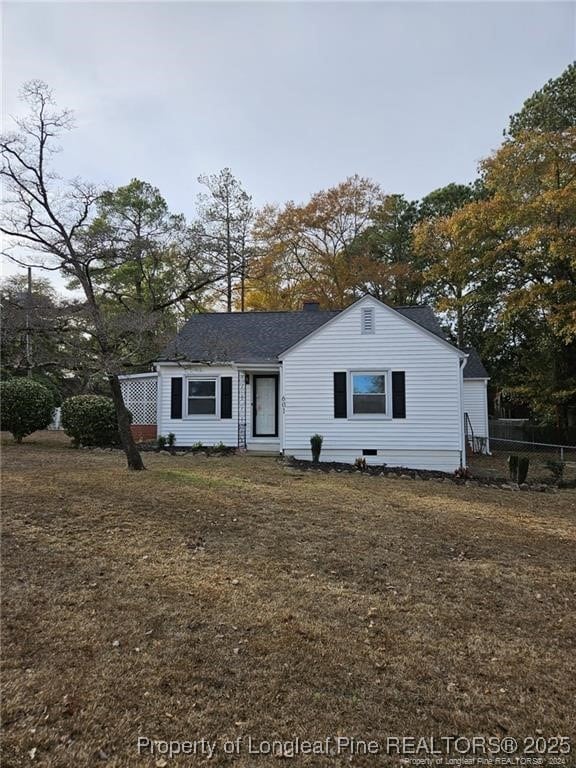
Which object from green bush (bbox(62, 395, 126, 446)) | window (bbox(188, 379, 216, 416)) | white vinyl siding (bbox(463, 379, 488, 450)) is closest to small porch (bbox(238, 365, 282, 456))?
window (bbox(188, 379, 216, 416))

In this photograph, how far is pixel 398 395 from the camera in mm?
12117

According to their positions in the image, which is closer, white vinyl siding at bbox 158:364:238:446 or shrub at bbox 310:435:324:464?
shrub at bbox 310:435:324:464

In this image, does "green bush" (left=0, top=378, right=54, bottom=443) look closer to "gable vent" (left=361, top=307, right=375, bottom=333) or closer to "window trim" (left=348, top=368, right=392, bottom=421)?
"window trim" (left=348, top=368, right=392, bottom=421)

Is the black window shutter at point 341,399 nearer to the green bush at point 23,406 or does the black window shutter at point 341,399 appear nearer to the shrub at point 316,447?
the shrub at point 316,447

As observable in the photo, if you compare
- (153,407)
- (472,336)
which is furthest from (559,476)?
(472,336)

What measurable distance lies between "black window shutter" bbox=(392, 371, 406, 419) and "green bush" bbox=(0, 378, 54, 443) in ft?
31.6

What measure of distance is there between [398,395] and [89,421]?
857 centimetres

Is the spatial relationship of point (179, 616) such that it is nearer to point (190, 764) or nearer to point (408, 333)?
point (190, 764)

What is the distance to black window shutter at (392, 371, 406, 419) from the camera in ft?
39.7

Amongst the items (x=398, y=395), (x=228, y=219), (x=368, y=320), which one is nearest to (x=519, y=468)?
(x=398, y=395)

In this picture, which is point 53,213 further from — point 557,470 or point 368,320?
point 557,470

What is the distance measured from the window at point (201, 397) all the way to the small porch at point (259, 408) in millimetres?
885

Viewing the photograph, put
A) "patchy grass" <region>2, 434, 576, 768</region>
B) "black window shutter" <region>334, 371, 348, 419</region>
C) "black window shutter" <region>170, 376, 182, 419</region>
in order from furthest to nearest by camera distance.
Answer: "black window shutter" <region>170, 376, 182, 419</region> < "black window shutter" <region>334, 371, 348, 419</region> < "patchy grass" <region>2, 434, 576, 768</region>

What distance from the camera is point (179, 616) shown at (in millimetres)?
3467
